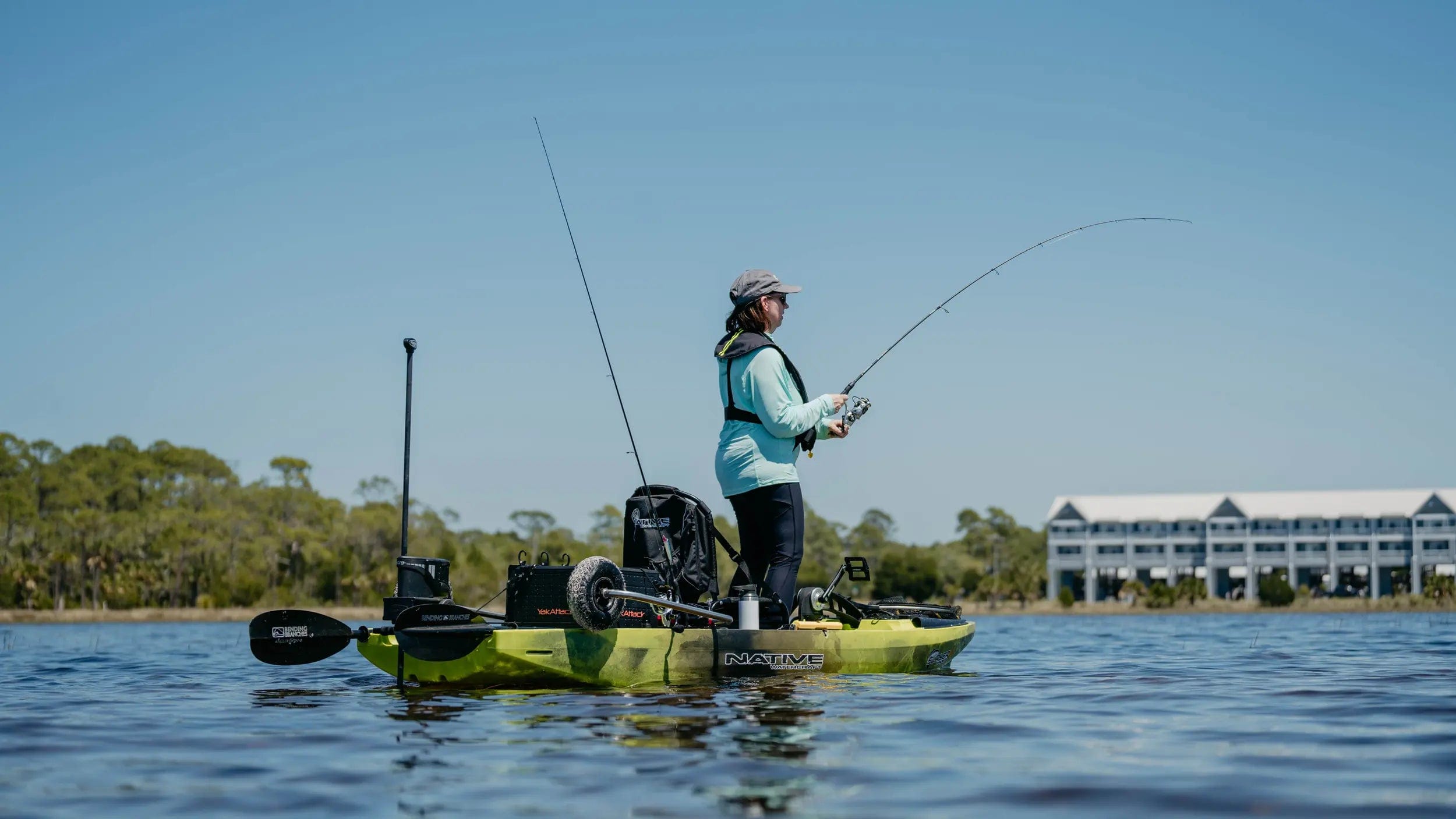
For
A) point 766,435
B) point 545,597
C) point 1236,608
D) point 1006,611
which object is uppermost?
point 766,435

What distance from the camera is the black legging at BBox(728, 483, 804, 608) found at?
28.9 ft

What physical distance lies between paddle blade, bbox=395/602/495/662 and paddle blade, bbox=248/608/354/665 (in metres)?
0.86

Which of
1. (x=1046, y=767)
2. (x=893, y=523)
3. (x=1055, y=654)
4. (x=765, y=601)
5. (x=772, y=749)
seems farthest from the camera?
(x=893, y=523)

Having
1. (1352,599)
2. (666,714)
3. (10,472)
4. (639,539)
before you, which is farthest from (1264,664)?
(10,472)

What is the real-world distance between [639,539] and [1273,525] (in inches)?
3557

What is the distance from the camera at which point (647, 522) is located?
352 inches

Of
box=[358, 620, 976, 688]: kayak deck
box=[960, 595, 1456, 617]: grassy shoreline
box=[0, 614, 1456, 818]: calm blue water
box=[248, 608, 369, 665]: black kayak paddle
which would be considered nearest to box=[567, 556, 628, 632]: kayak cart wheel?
box=[358, 620, 976, 688]: kayak deck

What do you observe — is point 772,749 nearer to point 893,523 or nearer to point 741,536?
point 741,536

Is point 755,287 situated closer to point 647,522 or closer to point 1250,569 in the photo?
point 647,522

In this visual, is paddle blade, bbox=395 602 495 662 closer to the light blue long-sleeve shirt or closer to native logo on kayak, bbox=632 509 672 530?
native logo on kayak, bbox=632 509 672 530

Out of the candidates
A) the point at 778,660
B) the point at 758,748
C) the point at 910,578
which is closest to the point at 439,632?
the point at 778,660

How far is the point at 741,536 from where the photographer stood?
29.3 feet

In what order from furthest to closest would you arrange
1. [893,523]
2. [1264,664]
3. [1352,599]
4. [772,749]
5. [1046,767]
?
[893,523] → [1352,599] → [1264,664] → [772,749] → [1046,767]

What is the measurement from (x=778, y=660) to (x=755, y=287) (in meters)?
2.57
